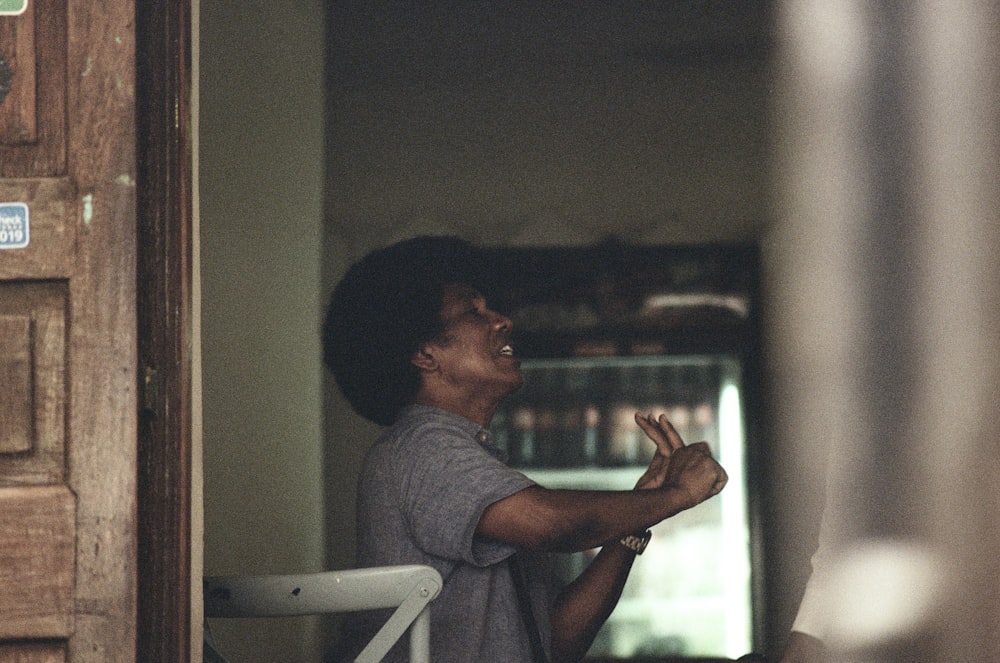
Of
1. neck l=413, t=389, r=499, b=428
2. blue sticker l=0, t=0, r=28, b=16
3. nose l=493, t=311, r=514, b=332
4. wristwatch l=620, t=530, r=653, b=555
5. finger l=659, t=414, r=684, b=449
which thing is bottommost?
wristwatch l=620, t=530, r=653, b=555

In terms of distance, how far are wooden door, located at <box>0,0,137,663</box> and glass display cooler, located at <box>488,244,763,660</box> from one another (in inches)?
108

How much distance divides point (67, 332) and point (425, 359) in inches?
35.5

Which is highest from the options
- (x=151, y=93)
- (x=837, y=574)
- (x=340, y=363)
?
(x=151, y=93)

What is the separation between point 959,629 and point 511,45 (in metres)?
3.23

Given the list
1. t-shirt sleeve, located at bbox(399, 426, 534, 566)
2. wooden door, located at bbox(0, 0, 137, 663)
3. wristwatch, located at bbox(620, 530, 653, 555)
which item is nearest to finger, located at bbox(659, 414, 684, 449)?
wristwatch, located at bbox(620, 530, 653, 555)

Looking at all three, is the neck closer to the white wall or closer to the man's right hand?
the man's right hand

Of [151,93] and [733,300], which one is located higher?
[151,93]

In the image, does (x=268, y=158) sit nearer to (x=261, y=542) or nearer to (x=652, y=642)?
(x=261, y=542)

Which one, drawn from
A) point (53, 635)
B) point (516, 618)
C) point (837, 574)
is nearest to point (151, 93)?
point (53, 635)

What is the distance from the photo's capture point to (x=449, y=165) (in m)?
4.51

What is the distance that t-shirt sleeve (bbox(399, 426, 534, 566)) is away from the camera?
192 cm

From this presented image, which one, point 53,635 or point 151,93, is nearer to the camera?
point 53,635

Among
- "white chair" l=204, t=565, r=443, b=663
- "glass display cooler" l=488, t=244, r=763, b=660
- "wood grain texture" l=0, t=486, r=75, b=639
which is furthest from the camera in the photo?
"glass display cooler" l=488, t=244, r=763, b=660

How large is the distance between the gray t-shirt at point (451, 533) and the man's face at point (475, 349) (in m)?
0.15
